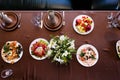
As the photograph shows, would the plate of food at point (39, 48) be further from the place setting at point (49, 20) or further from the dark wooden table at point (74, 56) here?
the place setting at point (49, 20)

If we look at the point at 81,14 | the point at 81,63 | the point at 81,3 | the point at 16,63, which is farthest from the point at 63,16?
the point at 16,63

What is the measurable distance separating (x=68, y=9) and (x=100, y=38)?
0.52m

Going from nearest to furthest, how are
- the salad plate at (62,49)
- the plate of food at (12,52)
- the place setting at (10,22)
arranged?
the salad plate at (62,49), the plate of food at (12,52), the place setting at (10,22)

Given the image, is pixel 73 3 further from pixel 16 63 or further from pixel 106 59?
pixel 16 63

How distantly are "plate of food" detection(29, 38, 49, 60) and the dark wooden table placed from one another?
35 millimetres

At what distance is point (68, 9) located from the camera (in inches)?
87.7

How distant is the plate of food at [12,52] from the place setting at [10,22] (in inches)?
6.3

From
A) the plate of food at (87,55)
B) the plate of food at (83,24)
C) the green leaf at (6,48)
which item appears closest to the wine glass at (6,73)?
the green leaf at (6,48)

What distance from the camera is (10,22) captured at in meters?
2.04

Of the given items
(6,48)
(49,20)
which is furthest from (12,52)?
(49,20)

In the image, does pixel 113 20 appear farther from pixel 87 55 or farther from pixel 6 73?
pixel 6 73

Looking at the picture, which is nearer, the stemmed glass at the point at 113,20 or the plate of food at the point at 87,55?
the plate of food at the point at 87,55

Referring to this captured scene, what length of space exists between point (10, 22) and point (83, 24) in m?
0.74

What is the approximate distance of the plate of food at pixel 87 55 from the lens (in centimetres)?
185
